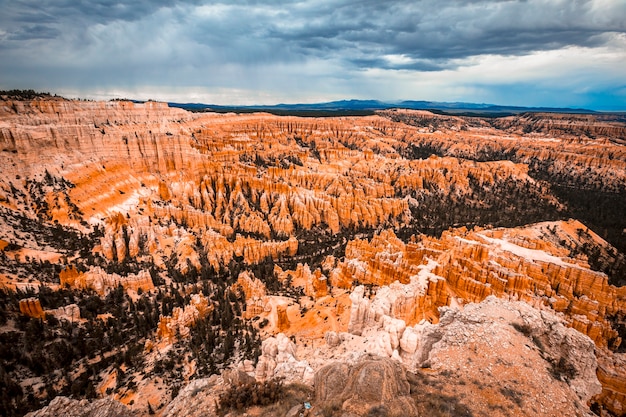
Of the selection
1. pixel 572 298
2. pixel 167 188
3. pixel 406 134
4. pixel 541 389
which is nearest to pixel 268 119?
pixel 406 134

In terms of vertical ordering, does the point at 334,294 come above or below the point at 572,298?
below

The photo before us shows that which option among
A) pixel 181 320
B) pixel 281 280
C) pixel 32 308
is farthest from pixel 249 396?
pixel 281 280

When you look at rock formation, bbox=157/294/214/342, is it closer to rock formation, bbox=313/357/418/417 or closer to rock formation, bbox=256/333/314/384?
rock formation, bbox=256/333/314/384

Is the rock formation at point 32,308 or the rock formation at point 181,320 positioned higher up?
the rock formation at point 32,308

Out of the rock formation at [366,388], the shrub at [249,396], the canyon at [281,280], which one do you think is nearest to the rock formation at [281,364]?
the canyon at [281,280]

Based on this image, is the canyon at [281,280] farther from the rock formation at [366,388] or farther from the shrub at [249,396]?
the shrub at [249,396]

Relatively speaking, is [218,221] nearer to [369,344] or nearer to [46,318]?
[46,318]

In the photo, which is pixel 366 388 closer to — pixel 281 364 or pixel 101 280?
pixel 281 364

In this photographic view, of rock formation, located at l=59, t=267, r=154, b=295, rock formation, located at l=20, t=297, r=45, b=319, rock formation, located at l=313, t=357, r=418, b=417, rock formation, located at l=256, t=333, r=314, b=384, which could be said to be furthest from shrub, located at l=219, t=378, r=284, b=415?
rock formation, located at l=59, t=267, r=154, b=295
